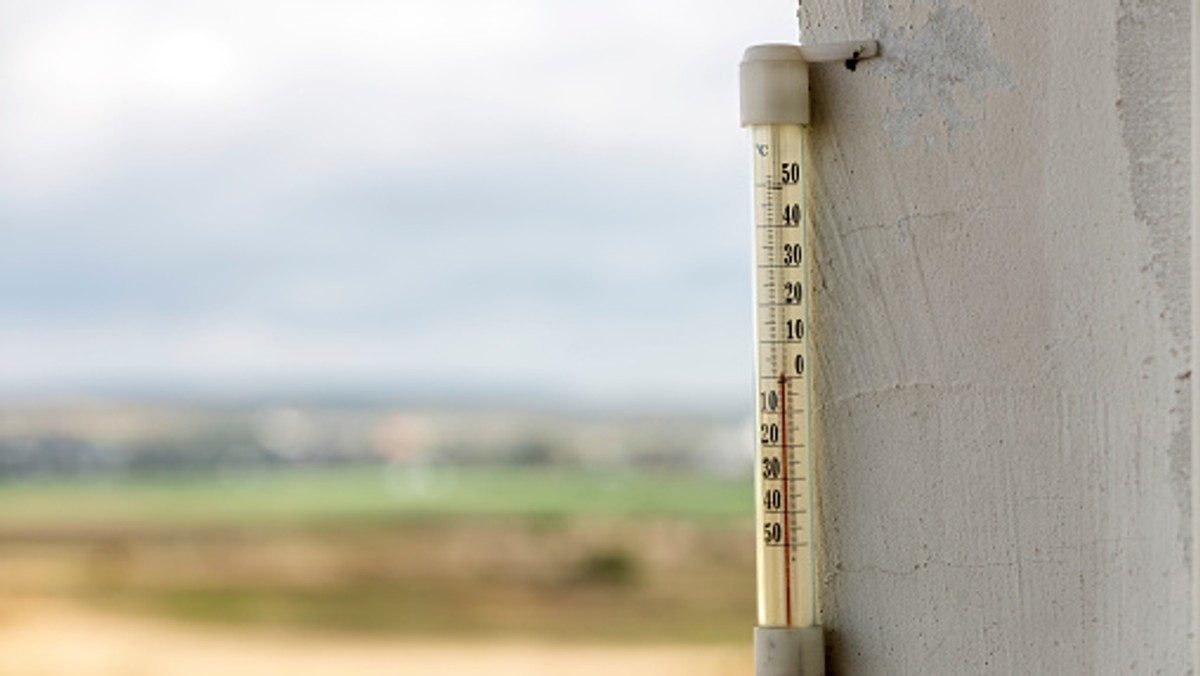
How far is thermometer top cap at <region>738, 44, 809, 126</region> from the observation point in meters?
1.07

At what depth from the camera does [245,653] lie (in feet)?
19.2

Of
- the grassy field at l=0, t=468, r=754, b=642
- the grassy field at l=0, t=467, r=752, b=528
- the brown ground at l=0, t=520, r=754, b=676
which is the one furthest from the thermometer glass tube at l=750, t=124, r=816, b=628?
the brown ground at l=0, t=520, r=754, b=676

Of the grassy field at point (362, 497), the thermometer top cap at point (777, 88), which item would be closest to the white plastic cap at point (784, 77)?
the thermometer top cap at point (777, 88)

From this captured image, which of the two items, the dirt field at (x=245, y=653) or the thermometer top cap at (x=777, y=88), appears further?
Result: the dirt field at (x=245, y=653)

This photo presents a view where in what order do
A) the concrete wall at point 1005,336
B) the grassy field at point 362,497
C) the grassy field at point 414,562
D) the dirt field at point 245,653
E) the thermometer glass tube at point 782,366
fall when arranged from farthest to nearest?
the dirt field at point 245,653 → the grassy field at point 414,562 → the grassy field at point 362,497 → the thermometer glass tube at point 782,366 → the concrete wall at point 1005,336

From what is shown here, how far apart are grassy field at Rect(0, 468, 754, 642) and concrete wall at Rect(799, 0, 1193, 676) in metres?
4.45

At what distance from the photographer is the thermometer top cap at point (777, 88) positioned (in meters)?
1.07

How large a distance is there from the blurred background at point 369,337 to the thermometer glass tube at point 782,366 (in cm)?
408

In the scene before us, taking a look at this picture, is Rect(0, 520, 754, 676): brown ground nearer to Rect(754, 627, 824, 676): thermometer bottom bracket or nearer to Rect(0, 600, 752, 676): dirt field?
Rect(0, 600, 752, 676): dirt field

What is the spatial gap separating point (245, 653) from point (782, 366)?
5.18 metres

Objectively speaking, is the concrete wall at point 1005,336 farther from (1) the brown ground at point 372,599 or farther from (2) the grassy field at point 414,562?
(1) the brown ground at point 372,599

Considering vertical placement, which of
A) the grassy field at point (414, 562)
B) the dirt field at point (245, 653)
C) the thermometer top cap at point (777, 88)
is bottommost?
the dirt field at point (245, 653)

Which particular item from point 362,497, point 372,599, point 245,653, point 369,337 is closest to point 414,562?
point 372,599

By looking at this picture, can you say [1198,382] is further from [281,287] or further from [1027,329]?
[281,287]
